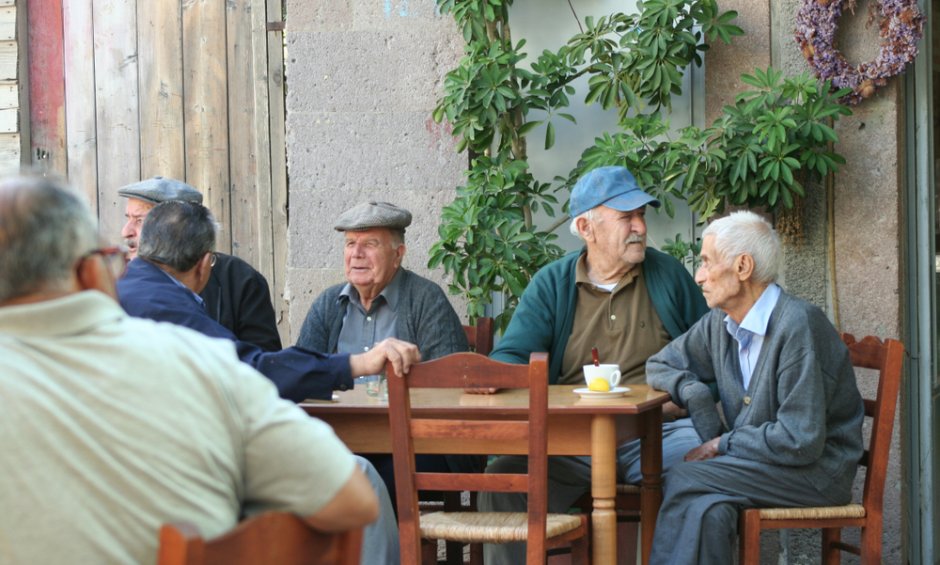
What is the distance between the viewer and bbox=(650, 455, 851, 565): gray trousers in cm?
358

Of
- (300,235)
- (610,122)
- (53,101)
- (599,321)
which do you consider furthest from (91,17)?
(599,321)

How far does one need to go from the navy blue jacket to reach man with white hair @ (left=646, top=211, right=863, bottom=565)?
1098mm

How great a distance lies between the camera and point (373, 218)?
4719 millimetres

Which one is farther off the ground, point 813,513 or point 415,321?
point 415,321

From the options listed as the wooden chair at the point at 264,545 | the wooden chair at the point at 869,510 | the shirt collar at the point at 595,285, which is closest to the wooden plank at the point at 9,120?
the shirt collar at the point at 595,285

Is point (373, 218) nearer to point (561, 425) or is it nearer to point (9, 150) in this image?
point (561, 425)

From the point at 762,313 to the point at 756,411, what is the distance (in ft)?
1.01

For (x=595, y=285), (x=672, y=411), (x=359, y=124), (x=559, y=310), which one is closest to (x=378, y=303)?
(x=559, y=310)

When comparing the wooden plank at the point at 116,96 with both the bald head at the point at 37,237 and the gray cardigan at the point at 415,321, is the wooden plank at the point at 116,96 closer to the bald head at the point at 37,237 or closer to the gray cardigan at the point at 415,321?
the gray cardigan at the point at 415,321

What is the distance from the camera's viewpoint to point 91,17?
5.66m

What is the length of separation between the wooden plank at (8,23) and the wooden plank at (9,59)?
1.1 inches

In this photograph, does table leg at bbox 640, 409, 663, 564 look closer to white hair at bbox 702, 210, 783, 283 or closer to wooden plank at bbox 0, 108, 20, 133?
white hair at bbox 702, 210, 783, 283

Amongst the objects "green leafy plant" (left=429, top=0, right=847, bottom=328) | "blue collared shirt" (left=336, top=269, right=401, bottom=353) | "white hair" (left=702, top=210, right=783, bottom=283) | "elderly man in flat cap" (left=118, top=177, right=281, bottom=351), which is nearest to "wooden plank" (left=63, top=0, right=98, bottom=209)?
"elderly man in flat cap" (left=118, top=177, right=281, bottom=351)

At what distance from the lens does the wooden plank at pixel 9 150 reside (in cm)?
571
